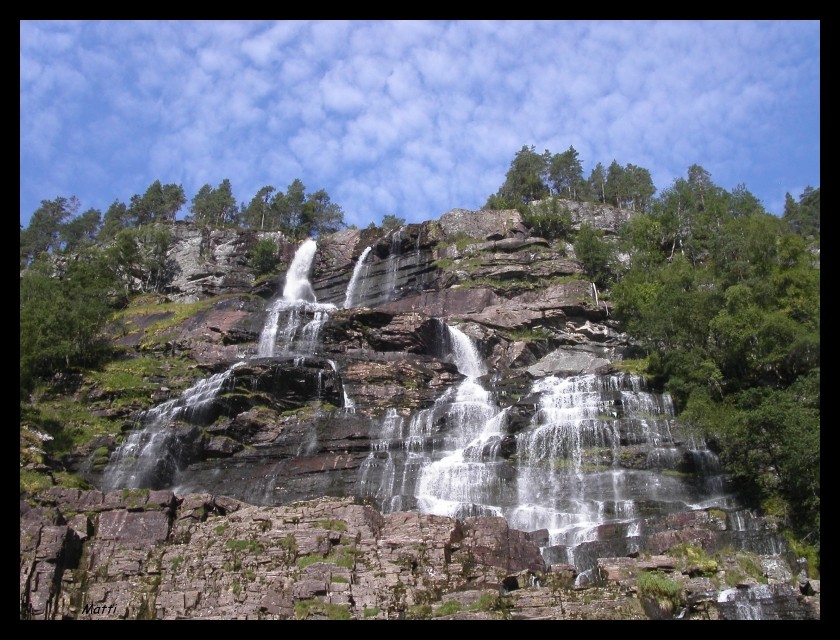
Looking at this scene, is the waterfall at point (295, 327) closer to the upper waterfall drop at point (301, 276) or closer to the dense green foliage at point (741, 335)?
the upper waterfall drop at point (301, 276)

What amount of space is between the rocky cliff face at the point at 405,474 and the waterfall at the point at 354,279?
661 mm

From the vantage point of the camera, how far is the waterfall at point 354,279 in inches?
2621

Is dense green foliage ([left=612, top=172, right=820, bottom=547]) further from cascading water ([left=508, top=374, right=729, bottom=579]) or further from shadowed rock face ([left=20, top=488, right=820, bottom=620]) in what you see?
shadowed rock face ([left=20, top=488, right=820, bottom=620])

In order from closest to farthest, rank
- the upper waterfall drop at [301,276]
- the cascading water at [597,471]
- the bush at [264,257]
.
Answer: the cascading water at [597,471]
the upper waterfall drop at [301,276]
the bush at [264,257]

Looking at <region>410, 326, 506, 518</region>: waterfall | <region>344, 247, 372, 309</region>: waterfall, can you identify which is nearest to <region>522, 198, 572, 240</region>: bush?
<region>344, 247, 372, 309</region>: waterfall

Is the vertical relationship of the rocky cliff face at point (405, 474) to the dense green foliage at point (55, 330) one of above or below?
below

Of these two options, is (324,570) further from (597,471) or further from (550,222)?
(550,222)

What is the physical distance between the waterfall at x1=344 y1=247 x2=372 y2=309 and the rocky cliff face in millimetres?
661

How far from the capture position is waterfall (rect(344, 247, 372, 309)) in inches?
2621

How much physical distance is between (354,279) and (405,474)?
121ft

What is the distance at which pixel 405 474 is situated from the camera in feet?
111

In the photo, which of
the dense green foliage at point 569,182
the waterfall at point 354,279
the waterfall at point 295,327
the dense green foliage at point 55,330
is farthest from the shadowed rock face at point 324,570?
the dense green foliage at point 569,182
